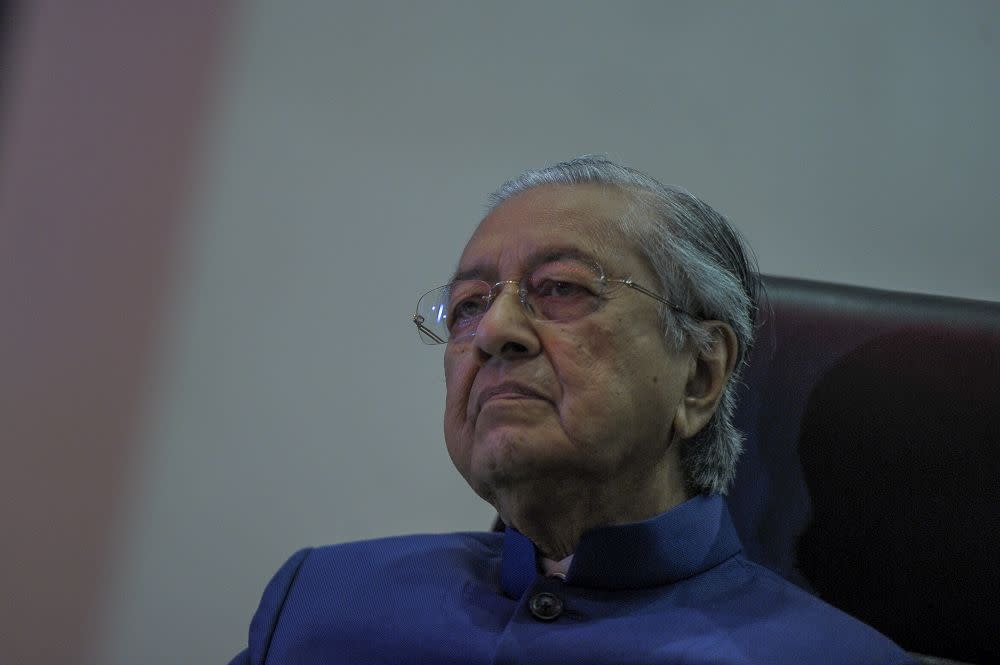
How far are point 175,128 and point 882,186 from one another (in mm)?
1437

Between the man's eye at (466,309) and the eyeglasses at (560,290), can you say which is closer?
the eyeglasses at (560,290)

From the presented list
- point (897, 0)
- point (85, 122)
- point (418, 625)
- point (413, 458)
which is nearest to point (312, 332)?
point (413, 458)

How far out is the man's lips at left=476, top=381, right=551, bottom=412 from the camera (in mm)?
985

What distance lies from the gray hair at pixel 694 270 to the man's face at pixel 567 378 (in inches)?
1.1

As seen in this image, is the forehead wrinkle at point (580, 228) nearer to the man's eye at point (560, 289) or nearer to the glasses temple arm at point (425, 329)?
the man's eye at point (560, 289)

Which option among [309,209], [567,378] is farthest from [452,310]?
[309,209]

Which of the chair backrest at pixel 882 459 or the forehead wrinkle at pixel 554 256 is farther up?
the forehead wrinkle at pixel 554 256

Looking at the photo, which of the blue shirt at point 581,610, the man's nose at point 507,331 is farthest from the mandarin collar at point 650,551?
the man's nose at point 507,331

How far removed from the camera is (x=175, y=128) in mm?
1704

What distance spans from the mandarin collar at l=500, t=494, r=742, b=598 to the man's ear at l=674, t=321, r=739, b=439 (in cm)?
11

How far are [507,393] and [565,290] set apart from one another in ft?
0.51

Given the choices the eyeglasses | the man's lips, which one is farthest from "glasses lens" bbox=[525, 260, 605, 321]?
the man's lips

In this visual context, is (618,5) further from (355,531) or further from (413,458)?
(355,531)

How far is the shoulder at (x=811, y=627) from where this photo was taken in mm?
914
